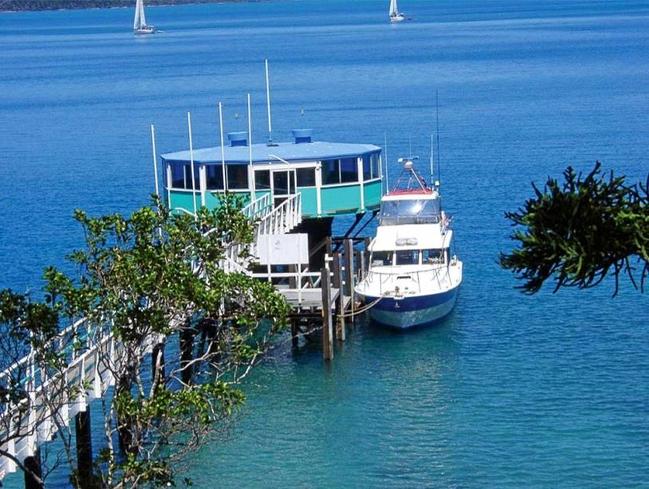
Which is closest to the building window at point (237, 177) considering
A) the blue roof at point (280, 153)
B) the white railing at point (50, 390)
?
the blue roof at point (280, 153)

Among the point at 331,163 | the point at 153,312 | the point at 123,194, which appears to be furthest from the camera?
the point at 123,194

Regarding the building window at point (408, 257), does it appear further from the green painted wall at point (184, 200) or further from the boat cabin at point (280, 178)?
the green painted wall at point (184, 200)

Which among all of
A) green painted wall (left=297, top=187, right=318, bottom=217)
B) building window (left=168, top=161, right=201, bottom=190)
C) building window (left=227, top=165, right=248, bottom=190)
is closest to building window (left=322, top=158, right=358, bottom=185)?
green painted wall (left=297, top=187, right=318, bottom=217)

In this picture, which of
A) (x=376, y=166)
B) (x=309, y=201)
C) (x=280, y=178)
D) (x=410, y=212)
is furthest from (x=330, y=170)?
(x=410, y=212)

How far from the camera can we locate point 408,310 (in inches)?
1483

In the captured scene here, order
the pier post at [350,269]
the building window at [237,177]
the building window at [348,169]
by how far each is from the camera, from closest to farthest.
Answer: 1. the pier post at [350,269]
2. the building window at [237,177]
3. the building window at [348,169]

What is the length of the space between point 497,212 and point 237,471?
1116 inches

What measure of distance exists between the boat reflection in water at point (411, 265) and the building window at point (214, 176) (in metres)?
4.34

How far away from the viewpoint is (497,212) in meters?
54.3

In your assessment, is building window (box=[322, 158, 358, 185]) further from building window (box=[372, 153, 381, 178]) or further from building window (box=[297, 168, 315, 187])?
building window (box=[372, 153, 381, 178])

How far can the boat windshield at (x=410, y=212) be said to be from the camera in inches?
1660

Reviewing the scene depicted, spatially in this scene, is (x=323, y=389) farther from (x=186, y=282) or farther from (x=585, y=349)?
(x=186, y=282)

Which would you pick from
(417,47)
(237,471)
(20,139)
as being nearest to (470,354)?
(237,471)

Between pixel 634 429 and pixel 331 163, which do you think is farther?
pixel 331 163
